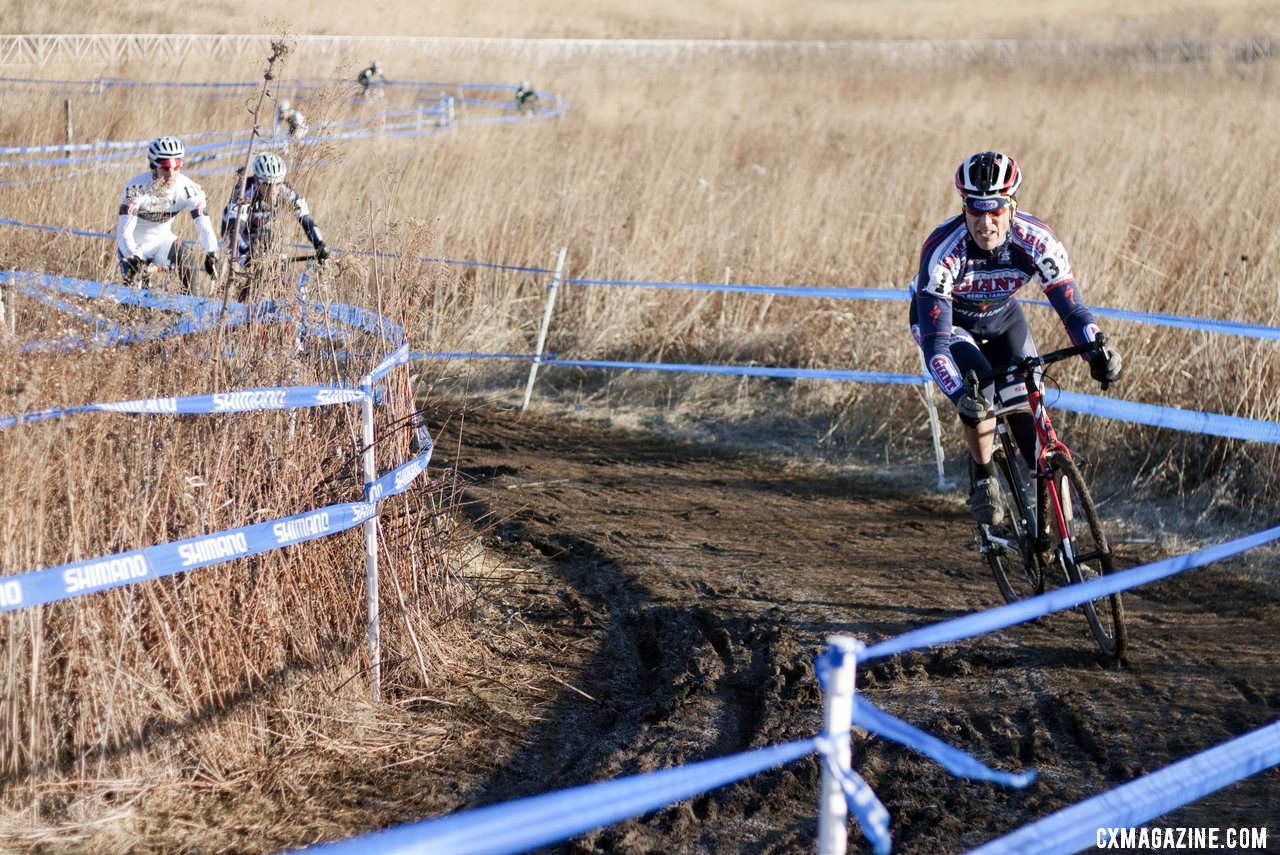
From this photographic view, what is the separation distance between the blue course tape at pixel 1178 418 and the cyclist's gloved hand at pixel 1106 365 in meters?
1.01

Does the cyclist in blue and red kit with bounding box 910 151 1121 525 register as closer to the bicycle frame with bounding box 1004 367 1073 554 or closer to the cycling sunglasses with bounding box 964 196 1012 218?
the cycling sunglasses with bounding box 964 196 1012 218

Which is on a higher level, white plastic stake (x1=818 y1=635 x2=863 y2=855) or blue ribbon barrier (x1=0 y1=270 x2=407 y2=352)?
blue ribbon barrier (x1=0 y1=270 x2=407 y2=352)

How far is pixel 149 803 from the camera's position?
3.81m

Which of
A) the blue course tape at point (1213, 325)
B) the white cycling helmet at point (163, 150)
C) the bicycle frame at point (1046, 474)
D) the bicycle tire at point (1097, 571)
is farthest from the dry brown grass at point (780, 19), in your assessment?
the bicycle tire at point (1097, 571)

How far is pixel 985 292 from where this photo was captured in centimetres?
583

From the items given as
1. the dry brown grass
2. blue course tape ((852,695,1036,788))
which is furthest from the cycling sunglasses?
the dry brown grass

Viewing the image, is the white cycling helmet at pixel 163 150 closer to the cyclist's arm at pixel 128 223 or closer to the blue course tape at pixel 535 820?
the cyclist's arm at pixel 128 223

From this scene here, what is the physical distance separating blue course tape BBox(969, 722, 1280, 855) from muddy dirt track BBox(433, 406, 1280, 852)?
4.11 feet

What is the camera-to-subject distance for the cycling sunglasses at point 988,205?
18.1ft

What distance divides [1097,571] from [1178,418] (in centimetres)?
145

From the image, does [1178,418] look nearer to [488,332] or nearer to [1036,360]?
[1036,360]

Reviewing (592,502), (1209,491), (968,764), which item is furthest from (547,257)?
(968,764)

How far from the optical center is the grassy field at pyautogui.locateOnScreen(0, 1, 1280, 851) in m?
3.79

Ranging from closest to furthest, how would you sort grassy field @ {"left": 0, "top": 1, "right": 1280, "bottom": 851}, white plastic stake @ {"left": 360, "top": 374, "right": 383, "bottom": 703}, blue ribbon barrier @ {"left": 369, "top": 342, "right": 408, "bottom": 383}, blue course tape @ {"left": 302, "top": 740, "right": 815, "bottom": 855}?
blue course tape @ {"left": 302, "top": 740, "right": 815, "bottom": 855} → grassy field @ {"left": 0, "top": 1, "right": 1280, "bottom": 851} → white plastic stake @ {"left": 360, "top": 374, "right": 383, "bottom": 703} → blue ribbon barrier @ {"left": 369, "top": 342, "right": 408, "bottom": 383}
